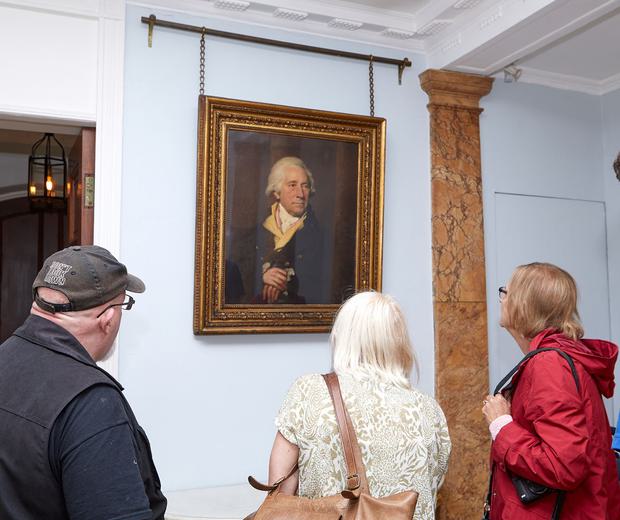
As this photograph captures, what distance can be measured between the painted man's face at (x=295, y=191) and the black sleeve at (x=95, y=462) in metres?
2.21

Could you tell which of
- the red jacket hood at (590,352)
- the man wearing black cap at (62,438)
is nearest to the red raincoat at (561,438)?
the red jacket hood at (590,352)

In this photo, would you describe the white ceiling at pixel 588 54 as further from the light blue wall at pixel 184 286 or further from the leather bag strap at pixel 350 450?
the leather bag strap at pixel 350 450

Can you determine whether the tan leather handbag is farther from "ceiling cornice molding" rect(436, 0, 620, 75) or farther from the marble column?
"ceiling cornice molding" rect(436, 0, 620, 75)

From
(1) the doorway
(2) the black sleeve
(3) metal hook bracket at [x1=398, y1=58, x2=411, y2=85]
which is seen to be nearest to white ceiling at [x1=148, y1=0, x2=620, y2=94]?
(3) metal hook bracket at [x1=398, y1=58, x2=411, y2=85]

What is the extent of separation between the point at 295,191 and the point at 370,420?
74.7 inches

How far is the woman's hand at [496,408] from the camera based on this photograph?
2.24 metres

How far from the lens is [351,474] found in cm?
182

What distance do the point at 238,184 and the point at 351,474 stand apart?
1.94 meters

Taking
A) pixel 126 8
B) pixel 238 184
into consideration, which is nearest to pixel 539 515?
pixel 238 184

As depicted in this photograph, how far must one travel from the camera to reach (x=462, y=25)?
3.62 metres

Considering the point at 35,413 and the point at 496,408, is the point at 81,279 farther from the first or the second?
the point at 496,408

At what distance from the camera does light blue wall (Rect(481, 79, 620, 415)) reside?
411cm

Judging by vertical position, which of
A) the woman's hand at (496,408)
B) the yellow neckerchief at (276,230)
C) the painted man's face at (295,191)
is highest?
the painted man's face at (295,191)

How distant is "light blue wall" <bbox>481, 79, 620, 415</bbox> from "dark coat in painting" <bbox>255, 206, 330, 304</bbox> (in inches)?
45.4
